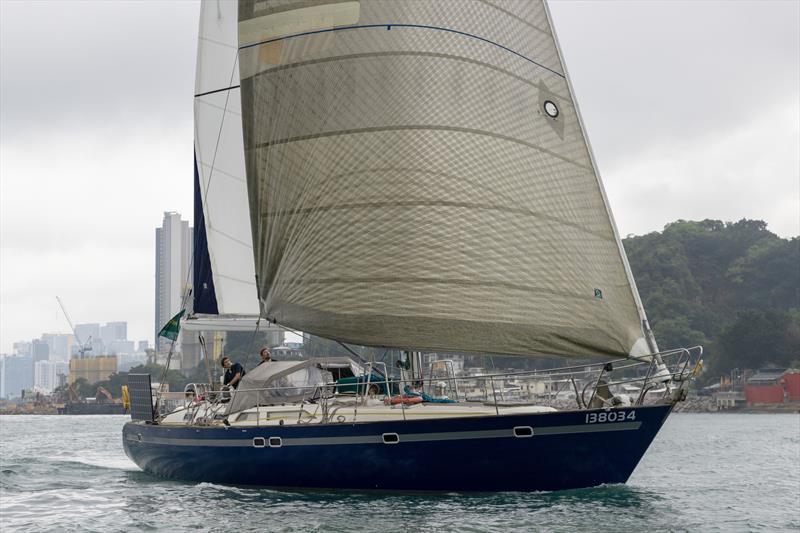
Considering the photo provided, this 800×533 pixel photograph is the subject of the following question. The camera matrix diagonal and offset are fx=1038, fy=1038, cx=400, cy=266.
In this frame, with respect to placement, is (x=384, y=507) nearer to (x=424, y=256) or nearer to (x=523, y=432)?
(x=523, y=432)

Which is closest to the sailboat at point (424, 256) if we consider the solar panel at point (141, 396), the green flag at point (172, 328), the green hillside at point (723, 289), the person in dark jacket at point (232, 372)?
the person in dark jacket at point (232, 372)

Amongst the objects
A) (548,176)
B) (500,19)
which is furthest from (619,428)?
(500,19)

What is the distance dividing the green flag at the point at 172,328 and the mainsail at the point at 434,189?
4.54 metres

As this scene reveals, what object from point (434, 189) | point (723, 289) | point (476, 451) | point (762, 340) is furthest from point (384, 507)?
point (723, 289)

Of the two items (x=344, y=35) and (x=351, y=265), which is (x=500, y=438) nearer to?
(x=351, y=265)

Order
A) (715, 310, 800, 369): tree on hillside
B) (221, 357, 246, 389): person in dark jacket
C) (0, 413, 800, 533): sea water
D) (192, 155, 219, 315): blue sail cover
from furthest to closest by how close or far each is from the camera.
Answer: (715, 310, 800, 369): tree on hillside → (192, 155, 219, 315): blue sail cover → (221, 357, 246, 389): person in dark jacket → (0, 413, 800, 533): sea water

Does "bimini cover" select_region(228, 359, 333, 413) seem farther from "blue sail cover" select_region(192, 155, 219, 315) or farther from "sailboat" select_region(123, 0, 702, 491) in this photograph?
"blue sail cover" select_region(192, 155, 219, 315)

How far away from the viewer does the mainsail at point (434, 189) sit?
54.0 feet

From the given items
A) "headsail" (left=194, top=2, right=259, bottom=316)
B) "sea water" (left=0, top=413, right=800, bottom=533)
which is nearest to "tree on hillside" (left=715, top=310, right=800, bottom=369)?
"sea water" (left=0, top=413, right=800, bottom=533)

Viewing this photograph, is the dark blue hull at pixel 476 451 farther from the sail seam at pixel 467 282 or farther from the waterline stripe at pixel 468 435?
the sail seam at pixel 467 282

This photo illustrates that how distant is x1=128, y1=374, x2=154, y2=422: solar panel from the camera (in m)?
22.1

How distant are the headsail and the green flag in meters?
0.65

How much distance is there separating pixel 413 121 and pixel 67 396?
189 meters

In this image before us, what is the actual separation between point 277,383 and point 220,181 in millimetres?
7591
